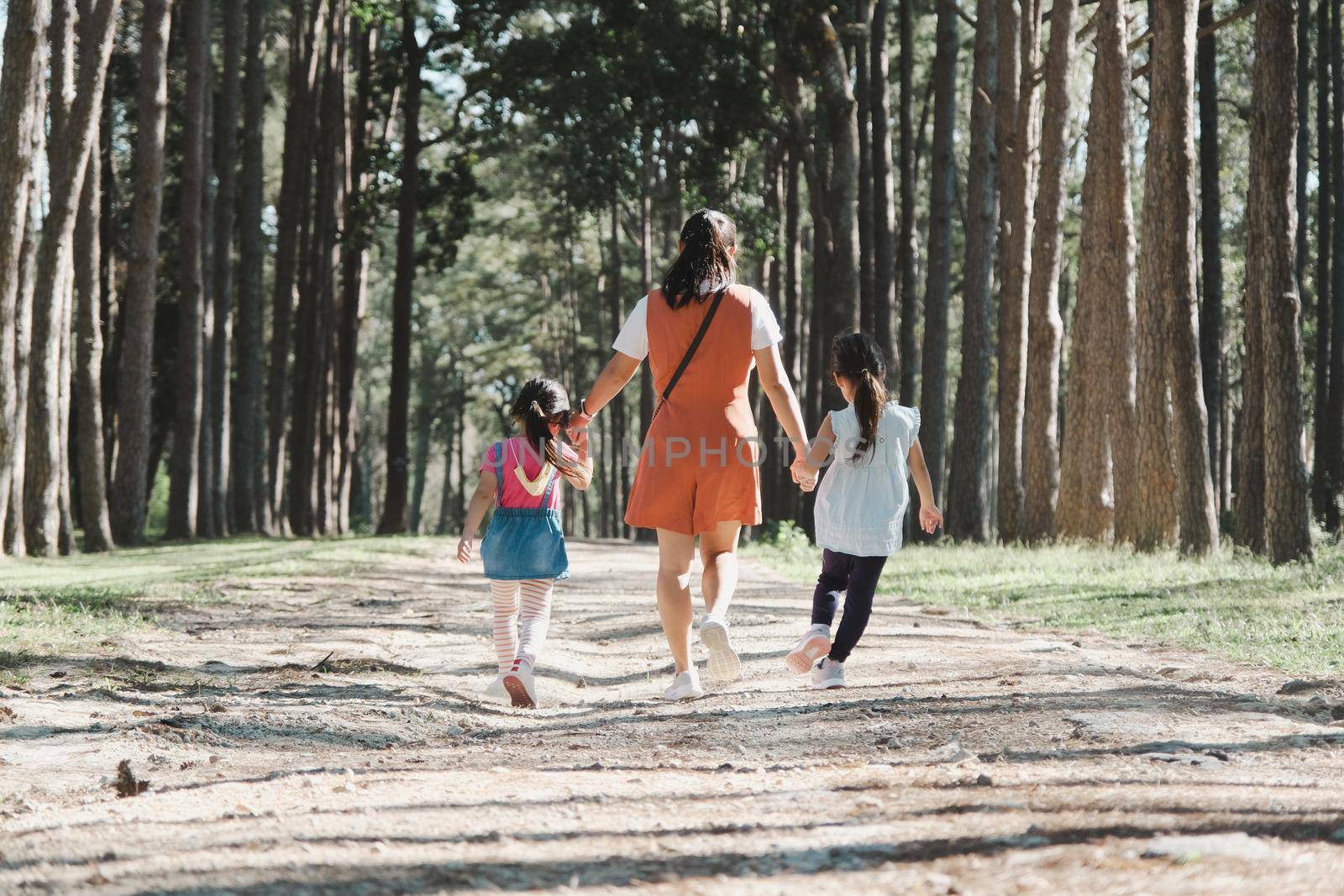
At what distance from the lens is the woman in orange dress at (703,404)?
21.1 ft

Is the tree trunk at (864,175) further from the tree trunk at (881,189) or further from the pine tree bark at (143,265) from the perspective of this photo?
the pine tree bark at (143,265)

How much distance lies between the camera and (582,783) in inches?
185

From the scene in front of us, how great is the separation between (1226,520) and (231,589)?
2414 centimetres

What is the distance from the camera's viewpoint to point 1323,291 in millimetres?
30297

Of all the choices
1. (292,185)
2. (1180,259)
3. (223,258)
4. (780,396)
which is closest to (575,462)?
(780,396)

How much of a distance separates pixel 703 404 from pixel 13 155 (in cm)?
1210

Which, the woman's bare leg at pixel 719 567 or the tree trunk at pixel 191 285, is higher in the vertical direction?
the tree trunk at pixel 191 285

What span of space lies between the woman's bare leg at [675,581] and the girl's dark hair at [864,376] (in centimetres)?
117

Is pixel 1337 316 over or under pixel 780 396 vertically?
over

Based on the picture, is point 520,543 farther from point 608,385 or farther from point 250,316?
point 250,316

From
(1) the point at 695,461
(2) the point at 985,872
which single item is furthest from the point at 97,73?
(2) the point at 985,872

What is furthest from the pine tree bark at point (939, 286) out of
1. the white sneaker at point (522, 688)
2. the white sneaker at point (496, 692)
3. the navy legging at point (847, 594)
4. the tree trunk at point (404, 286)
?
the white sneaker at point (522, 688)

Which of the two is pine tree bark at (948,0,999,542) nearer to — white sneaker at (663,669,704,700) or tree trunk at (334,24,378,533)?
tree trunk at (334,24,378,533)

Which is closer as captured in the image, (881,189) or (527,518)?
(527,518)
